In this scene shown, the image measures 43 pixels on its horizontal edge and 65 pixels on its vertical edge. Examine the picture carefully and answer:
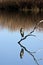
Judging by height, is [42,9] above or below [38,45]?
below

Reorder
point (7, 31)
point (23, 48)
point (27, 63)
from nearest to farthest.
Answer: point (27, 63), point (23, 48), point (7, 31)

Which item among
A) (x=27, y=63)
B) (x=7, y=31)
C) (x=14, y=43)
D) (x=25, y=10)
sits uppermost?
(x=27, y=63)

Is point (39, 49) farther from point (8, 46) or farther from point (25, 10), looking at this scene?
point (25, 10)

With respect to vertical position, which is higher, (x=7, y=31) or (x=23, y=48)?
(x=23, y=48)

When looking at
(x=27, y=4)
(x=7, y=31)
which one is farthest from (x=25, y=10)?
(x=7, y=31)

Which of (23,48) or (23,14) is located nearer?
(23,48)

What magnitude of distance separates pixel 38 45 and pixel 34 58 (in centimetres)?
130

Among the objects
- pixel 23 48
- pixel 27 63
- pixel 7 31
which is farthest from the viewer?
pixel 7 31

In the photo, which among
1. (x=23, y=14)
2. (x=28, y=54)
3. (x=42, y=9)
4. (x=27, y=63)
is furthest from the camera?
(x=42, y=9)

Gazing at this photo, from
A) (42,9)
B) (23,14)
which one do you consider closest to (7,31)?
(23,14)

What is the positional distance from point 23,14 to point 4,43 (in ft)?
27.3

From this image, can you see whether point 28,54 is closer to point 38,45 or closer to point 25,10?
point 38,45

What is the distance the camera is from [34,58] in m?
7.18

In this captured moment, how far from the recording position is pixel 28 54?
766 cm
